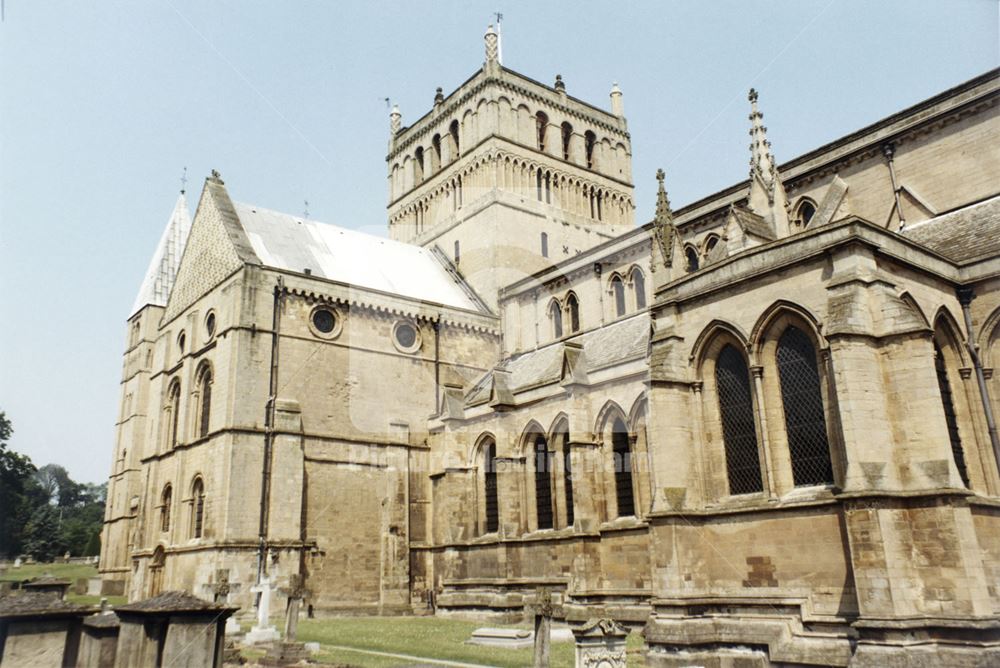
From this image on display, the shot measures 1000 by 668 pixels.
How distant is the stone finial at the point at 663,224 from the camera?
20.3m

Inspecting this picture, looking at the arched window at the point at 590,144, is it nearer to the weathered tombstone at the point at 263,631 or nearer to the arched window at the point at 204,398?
the arched window at the point at 204,398

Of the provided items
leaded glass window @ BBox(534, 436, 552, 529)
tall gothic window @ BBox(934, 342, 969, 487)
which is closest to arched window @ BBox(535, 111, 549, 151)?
leaded glass window @ BBox(534, 436, 552, 529)

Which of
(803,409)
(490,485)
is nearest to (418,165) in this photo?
(490,485)

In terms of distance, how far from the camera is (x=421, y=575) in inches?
1291

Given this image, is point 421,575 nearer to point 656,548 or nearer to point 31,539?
point 656,548

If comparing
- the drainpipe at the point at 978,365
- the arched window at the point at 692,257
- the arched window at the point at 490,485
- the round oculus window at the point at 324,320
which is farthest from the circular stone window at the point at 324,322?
the drainpipe at the point at 978,365

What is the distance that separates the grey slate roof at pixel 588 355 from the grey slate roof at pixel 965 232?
27.8ft

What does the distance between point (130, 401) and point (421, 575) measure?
24949mm

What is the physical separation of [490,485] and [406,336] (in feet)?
30.8

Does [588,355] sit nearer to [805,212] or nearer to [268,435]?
[805,212]

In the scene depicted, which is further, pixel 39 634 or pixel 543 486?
pixel 543 486

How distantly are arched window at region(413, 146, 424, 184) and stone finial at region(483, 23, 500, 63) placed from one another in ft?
25.2

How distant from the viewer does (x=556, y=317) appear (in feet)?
120

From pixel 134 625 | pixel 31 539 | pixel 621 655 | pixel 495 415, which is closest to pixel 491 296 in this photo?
pixel 495 415
